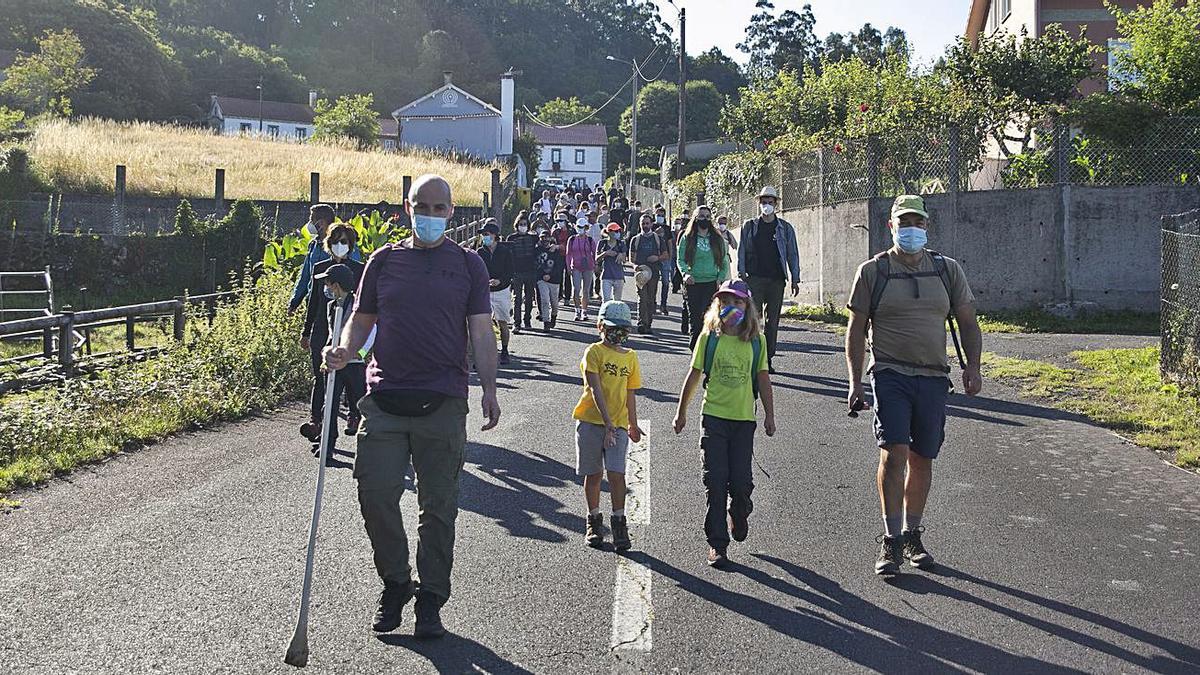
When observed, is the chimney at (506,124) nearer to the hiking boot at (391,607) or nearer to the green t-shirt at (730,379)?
the green t-shirt at (730,379)

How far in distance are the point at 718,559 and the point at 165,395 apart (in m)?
7.02

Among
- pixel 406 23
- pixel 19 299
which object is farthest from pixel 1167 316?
pixel 406 23

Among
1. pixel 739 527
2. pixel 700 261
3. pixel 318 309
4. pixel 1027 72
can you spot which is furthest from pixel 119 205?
pixel 739 527

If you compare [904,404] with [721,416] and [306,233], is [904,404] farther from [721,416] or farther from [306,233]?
[306,233]

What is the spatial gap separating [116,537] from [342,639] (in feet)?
7.89

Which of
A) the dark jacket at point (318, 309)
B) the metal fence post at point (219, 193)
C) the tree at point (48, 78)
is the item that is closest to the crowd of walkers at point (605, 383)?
the dark jacket at point (318, 309)

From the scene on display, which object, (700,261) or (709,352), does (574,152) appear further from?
(709,352)

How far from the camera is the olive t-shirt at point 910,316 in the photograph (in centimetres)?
630

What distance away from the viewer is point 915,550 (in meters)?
6.29

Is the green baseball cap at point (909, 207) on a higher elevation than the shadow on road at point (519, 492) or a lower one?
higher

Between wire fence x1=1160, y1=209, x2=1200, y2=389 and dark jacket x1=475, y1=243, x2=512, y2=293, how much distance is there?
7.61m

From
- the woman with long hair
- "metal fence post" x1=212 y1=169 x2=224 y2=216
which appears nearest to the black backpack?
the woman with long hair

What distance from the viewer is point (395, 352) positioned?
5.27 meters

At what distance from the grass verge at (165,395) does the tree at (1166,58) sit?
13.4 metres
